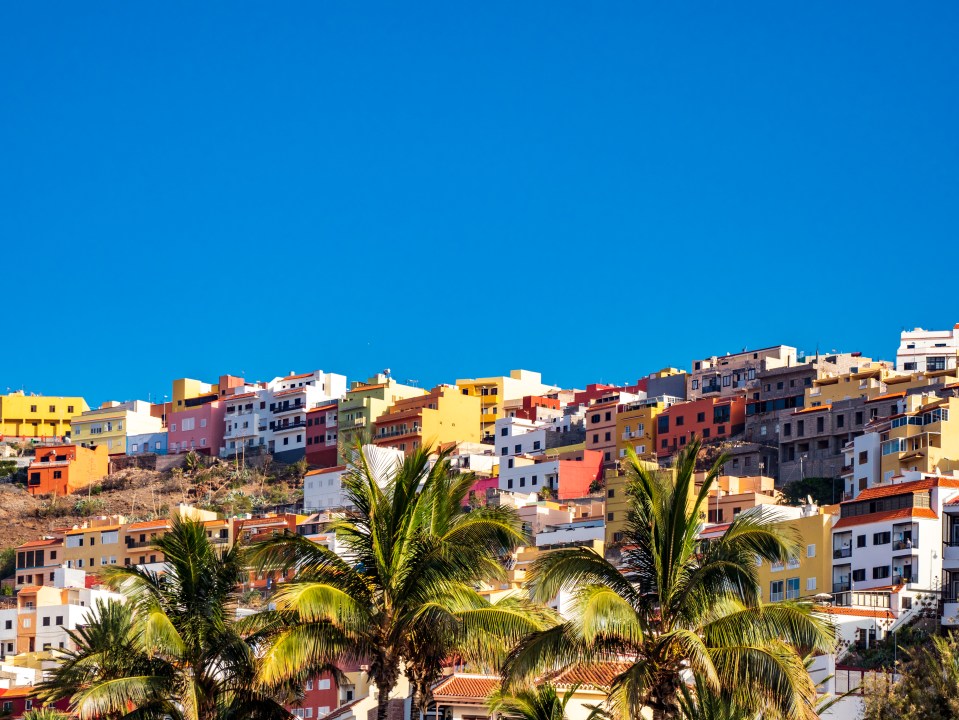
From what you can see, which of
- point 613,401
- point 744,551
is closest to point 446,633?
point 744,551

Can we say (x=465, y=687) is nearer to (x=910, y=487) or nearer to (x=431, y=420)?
(x=910, y=487)

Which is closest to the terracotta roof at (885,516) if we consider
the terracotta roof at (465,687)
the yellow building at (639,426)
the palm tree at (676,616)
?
the terracotta roof at (465,687)

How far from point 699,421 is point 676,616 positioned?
332 ft

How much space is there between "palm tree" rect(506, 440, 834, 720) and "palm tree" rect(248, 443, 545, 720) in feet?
4.10

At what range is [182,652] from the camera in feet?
106

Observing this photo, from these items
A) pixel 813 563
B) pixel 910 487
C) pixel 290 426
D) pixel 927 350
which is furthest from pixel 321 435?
pixel 910 487

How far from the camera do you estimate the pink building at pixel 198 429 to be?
542 ft

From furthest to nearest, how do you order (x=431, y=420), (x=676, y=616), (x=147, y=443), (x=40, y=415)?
(x=40, y=415), (x=147, y=443), (x=431, y=420), (x=676, y=616)

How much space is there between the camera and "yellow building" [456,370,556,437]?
161500 millimetres

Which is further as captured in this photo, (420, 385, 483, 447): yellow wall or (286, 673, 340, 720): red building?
(420, 385, 483, 447): yellow wall

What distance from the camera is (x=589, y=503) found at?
119m

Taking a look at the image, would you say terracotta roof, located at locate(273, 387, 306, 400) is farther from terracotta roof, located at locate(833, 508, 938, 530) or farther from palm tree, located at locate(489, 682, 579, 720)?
palm tree, located at locate(489, 682, 579, 720)

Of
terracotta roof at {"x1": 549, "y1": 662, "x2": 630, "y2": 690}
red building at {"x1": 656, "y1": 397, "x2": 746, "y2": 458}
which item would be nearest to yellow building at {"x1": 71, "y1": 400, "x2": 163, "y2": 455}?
red building at {"x1": 656, "y1": 397, "x2": 746, "y2": 458}

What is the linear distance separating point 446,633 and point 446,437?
121m
